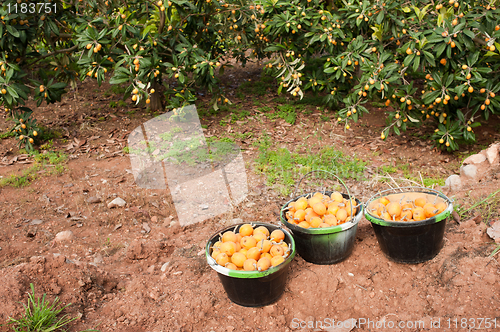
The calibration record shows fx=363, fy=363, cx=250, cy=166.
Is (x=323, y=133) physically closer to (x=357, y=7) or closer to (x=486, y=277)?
(x=357, y=7)

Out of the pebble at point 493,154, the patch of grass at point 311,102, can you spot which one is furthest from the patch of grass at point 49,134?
the pebble at point 493,154

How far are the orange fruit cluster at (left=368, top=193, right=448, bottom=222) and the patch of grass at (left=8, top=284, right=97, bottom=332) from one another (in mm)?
2283

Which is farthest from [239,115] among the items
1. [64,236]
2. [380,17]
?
[64,236]

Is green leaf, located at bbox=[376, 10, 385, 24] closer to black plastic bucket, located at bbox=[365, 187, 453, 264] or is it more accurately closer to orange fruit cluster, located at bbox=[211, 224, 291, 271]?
black plastic bucket, located at bbox=[365, 187, 453, 264]

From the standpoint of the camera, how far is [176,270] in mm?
3002

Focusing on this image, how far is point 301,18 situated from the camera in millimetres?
5152

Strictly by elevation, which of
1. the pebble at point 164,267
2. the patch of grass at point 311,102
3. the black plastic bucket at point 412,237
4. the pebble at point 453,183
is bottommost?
the pebble at point 453,183

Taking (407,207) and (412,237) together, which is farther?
(407,207)

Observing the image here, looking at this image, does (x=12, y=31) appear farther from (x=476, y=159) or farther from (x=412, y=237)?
(x=476, y=159)

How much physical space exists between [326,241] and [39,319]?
196cm

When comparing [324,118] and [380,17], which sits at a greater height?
[380,17]

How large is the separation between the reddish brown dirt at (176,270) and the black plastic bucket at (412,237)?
0.32 feet

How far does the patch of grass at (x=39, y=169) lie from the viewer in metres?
4.30

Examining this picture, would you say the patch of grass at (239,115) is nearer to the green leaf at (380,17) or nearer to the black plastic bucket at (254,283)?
the green leaf at (380,17)
